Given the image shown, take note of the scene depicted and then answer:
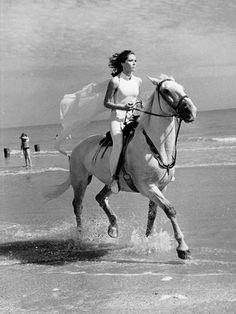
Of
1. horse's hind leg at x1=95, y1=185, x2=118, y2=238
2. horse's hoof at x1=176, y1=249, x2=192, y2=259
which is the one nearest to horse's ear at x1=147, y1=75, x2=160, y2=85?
horse's hoof at x1=176, y1=249, x2=192, y2=259

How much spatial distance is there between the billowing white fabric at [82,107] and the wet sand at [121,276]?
2085 mm

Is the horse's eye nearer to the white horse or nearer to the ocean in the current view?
the white horse

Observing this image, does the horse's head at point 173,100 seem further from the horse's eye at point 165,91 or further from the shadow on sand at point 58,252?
the shadow on sand at point 58,252

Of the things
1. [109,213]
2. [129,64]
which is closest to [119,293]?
[109,213]

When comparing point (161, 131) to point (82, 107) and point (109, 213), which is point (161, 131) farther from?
point (109, 213)

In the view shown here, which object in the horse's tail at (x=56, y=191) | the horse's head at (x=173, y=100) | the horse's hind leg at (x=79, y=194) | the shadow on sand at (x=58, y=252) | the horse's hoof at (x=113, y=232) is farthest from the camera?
the horse's tail at (x=56, y=191)

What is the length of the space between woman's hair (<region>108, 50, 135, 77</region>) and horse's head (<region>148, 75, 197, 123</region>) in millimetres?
726

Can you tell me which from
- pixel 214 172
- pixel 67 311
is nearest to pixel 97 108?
pixel 67 311

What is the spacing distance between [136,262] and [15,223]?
468 cm

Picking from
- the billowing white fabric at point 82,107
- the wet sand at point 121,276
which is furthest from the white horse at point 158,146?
the billowing white fabric at point 82,107

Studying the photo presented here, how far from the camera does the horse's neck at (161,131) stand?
6.73 m

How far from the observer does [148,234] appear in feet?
25.0

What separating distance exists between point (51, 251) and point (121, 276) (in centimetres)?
226

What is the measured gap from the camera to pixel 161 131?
6746 millimetres
